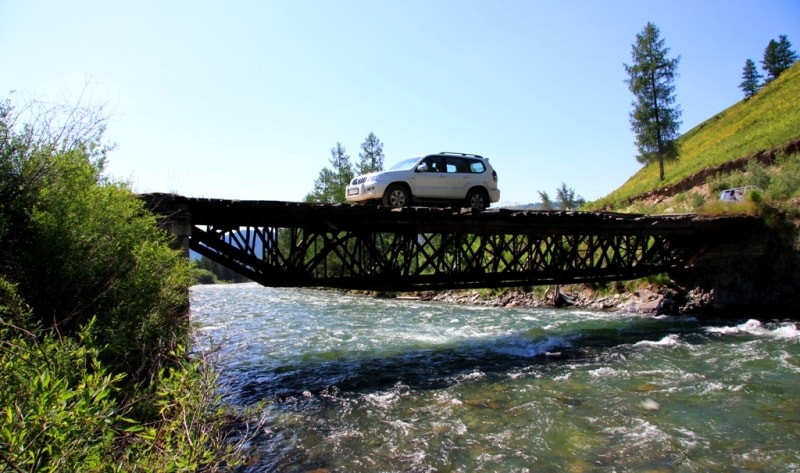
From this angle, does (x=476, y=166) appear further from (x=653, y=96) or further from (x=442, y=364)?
(x=653, y=96)

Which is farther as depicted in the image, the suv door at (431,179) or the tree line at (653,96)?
the tree line at (653,96)

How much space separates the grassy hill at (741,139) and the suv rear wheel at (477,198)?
2489 centimetres

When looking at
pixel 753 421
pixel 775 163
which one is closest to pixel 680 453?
pixel 753 421

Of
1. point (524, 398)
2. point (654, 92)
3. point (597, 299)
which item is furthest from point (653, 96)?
point (524, 398)

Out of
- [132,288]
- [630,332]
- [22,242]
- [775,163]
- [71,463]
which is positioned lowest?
[630,332]

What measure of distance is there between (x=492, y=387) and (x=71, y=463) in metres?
7.83

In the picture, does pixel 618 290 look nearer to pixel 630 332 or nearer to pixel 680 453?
pixel 630 332

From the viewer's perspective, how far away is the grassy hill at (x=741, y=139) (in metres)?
35.0

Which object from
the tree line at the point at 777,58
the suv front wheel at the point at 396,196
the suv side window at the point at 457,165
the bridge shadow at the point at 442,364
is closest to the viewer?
the bridge shadow at the point at 442,364

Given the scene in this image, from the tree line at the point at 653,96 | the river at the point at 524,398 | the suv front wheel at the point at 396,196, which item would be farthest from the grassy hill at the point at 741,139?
the suv front wheel at the point at 396,196

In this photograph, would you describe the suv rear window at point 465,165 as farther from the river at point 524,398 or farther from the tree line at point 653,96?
the tree line at point 653,96

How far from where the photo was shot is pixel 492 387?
9.59 m

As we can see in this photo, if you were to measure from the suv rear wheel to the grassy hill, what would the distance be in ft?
81.7

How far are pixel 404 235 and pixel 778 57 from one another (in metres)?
95.9
